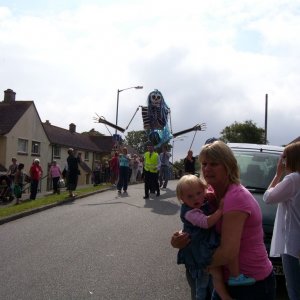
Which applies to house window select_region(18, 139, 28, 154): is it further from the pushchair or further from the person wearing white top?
the person wearing white top

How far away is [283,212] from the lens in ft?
14.6

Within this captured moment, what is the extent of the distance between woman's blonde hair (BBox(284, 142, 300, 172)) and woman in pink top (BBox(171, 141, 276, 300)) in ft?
4.31

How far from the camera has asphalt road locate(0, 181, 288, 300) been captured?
6697mm

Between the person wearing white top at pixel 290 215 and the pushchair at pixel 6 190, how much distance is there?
679 inches

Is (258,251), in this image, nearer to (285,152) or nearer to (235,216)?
(235,216)

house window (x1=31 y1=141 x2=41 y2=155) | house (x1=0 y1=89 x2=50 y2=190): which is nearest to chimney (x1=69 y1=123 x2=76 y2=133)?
house (x1=0 y1=89 x2=50 y2=190)

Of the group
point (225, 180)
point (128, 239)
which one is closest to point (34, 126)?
point (128, 239)

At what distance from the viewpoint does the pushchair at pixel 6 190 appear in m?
20.3

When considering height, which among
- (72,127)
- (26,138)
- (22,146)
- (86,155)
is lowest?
(86,155)

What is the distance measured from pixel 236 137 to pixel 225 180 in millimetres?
84766

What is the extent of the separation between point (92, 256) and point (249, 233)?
19.5ft

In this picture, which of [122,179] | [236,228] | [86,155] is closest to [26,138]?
[86,155]

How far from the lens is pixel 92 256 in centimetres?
866

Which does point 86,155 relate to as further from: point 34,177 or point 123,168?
point 123,168
